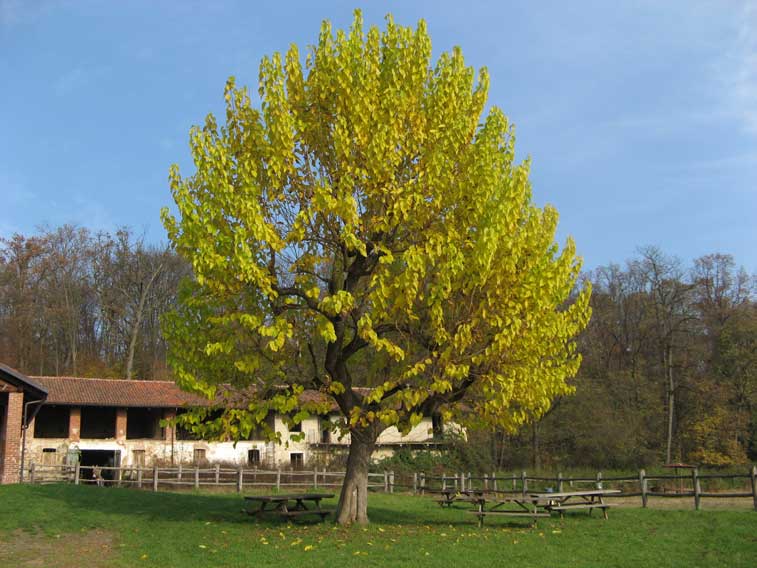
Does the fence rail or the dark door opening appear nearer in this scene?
the fence rail

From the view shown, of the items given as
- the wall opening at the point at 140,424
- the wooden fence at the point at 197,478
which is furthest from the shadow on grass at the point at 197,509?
the wall opening at the point at 140,424

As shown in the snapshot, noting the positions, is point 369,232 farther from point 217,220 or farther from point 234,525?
point 234,525

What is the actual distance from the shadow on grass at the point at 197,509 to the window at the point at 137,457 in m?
16.6

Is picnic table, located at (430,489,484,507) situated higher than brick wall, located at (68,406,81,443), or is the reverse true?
brick wall, located at (68,406,81,443)

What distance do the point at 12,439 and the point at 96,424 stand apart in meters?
15.2

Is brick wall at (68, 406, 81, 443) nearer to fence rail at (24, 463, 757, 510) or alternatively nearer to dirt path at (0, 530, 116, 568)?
fence rail at (24, 463, 757, 510)

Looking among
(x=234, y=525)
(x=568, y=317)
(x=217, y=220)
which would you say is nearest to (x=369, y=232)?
(x=217, y=220)

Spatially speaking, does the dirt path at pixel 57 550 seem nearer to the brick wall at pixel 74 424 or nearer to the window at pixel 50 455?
the window at pixel 50 455

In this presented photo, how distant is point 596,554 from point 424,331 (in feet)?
16.9

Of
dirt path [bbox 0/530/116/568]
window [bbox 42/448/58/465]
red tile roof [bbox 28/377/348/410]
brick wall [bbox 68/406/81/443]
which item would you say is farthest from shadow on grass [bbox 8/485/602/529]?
brick wall [bbox 68/406/81/443]

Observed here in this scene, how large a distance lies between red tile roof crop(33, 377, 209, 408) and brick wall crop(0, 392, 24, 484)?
35.2 ft

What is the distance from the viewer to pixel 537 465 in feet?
137

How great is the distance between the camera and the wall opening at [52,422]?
3825 centimetres

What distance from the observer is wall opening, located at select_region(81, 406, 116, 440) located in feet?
130
